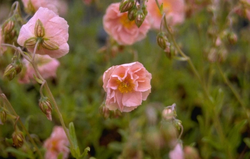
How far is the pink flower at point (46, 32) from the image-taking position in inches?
38.9

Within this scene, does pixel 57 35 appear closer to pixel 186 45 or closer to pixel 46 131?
pixel 46 131

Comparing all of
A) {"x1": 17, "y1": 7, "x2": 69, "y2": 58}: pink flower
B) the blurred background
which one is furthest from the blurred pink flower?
{"x1": 17, "y1": 7, "x2": 69, "y2": 58}: pink flower

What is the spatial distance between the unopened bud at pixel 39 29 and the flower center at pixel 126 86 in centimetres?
31

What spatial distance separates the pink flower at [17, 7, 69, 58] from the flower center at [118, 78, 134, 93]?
8.8 inches

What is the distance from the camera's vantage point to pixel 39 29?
39.0 inches

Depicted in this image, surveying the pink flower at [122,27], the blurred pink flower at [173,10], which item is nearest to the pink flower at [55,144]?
the pink flower at [122,27]

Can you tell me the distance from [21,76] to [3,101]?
0.23 m

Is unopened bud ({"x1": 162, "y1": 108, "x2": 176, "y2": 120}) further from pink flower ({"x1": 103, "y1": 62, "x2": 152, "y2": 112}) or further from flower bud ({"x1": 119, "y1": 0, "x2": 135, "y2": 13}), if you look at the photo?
flower bud ({"x1": 119, "y1": 0, "x2": 135, "y2": 13})

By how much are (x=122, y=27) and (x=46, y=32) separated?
0.36m

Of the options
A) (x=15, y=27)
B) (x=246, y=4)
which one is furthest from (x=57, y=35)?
(x=246, y=4)

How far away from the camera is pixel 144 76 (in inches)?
41.1

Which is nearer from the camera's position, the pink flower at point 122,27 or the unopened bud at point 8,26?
the unopened bud at point 8,26

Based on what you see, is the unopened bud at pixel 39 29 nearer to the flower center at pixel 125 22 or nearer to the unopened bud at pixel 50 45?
the unopened bud at pixel 50 45

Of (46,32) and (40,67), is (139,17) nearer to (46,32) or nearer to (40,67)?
(46,32)
